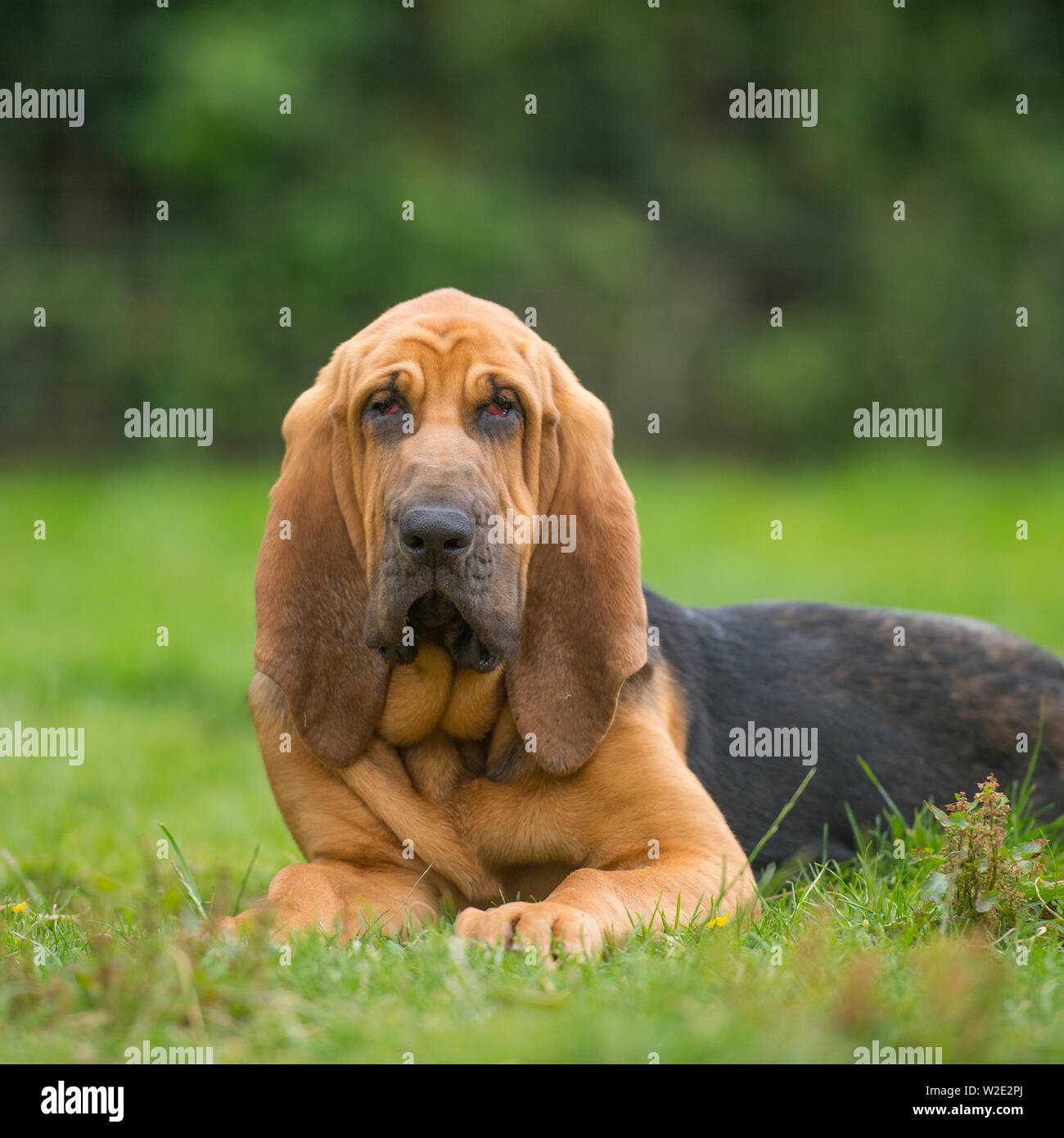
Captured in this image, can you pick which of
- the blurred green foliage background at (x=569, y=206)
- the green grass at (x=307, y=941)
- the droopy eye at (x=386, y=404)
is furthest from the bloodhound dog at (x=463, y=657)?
the blurred green foliage background at (x=569, y=206)

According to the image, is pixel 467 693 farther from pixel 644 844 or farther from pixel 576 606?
pixel 644 844

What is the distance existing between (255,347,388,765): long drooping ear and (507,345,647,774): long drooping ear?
0.43 meters

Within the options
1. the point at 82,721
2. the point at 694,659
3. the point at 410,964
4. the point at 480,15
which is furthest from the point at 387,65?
the point at 410,964

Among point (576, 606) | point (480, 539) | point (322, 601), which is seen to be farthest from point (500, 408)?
point (322, 601)

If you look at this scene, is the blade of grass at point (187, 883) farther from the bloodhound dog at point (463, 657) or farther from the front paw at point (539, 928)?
the front paw at point (539, 928)

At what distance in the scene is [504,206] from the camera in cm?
1928

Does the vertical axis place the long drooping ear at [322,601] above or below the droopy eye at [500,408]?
below

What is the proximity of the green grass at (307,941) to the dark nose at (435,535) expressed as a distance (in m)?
0.90

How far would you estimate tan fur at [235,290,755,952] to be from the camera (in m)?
3.88

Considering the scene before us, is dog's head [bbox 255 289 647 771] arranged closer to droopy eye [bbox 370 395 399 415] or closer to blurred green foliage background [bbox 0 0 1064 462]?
droopy eye [bbox 370 395 399 415]

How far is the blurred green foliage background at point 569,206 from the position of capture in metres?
18.4

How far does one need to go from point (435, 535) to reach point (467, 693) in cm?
65
